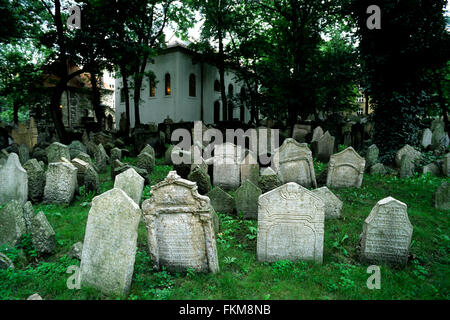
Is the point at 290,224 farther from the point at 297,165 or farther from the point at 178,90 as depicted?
the point at 178,90

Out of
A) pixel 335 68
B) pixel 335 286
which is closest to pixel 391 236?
pixel 335 286

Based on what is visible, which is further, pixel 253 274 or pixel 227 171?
pixel 227 171

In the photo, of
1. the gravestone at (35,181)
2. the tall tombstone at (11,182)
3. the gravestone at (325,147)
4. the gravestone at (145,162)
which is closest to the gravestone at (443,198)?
the gravestone at (325,147)

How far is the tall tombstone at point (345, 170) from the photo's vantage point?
7.79 meters

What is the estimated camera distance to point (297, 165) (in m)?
7.82

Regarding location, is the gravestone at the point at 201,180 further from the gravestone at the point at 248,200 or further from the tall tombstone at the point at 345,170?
the tall tombstone at the point at 345,170

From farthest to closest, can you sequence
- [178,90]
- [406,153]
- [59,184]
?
[178,90] → [406,153] → [59,184]

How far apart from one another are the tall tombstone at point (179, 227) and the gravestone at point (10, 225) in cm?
228

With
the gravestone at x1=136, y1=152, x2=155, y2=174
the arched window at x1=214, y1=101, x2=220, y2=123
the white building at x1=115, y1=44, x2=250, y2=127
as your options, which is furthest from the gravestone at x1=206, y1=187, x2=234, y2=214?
the arched window at x1=214, y1=101, x2=220, y2=123

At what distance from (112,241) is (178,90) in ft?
80.3

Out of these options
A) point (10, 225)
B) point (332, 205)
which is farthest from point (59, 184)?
point (332, 205)

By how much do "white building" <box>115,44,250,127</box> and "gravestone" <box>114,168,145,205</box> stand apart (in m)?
20.4

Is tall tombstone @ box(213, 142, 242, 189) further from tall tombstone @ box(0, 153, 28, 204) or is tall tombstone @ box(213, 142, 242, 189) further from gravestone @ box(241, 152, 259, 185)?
tall tombstone @ box(0, 153, 28, 204)

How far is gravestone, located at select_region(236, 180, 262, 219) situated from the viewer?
5.86 metres
